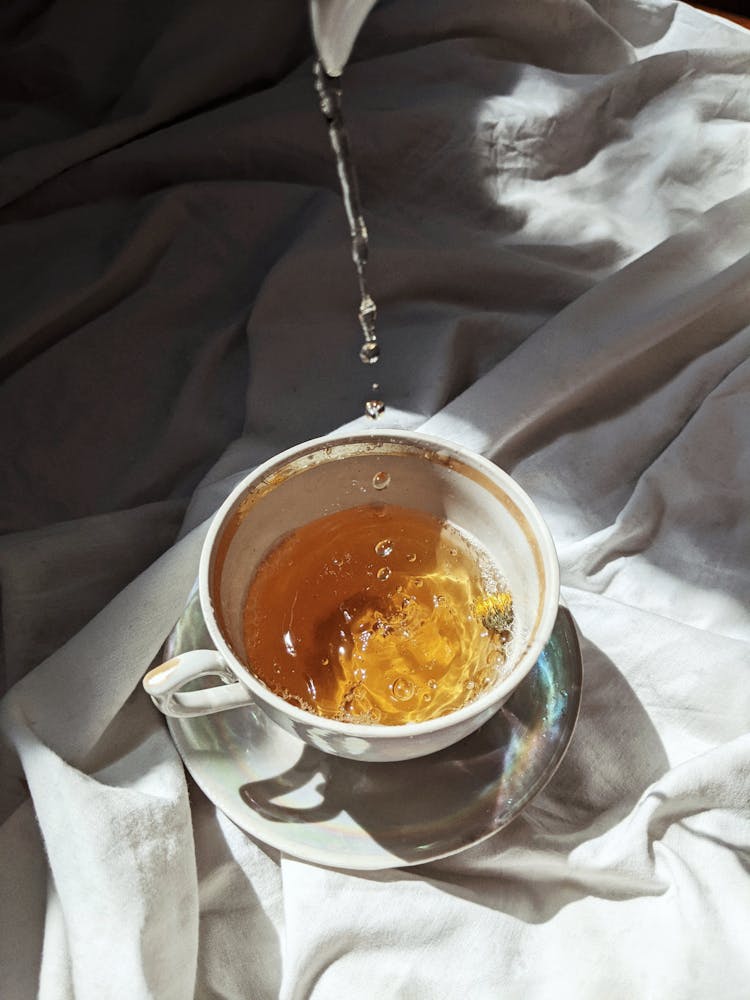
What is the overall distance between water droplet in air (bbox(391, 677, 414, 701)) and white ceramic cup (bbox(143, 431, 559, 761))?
0.22ft

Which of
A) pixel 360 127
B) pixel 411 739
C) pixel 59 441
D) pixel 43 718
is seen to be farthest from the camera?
pixel 360 127

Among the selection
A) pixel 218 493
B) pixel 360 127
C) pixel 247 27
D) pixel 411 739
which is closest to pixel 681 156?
pixel 360 127

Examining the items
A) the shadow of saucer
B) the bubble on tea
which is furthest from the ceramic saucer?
the bubble on tea

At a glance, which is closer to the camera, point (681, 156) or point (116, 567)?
point (116, 567)

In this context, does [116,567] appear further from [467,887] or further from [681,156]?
[681,156]

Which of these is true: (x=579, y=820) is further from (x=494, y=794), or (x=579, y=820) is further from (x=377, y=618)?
(x=377, y=618)

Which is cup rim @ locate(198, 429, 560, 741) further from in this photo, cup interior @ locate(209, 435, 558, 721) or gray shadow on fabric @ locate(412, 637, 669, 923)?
gray shadow on fabric @ locate(412, 637, 669, 923)

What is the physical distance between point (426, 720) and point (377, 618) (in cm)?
12

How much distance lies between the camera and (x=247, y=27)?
106 centimetres

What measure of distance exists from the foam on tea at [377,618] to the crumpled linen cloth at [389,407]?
0.09 meters

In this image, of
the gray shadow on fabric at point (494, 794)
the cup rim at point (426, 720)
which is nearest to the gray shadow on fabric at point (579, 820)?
the gray shadow on fabric at point (494, 794)

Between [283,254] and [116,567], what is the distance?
0.37 metres

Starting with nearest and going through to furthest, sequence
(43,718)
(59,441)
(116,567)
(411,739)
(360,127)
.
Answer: (411,739) < (43,718) < (116,567) < (59,441) < (360,127)

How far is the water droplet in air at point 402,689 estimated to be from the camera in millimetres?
654
